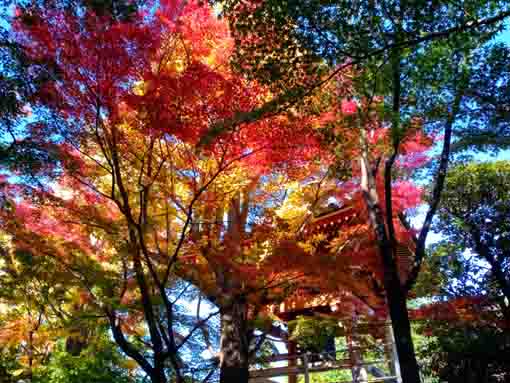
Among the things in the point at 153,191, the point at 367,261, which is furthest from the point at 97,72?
the point at 367,261

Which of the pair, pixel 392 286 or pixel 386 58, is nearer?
pixel 386 58

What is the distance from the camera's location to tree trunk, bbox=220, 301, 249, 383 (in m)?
7.50

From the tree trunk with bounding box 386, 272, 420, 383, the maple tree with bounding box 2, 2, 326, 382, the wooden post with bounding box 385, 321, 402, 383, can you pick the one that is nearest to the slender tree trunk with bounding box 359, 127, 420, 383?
the tree trunk with bounding box 386, 272, 420, 383

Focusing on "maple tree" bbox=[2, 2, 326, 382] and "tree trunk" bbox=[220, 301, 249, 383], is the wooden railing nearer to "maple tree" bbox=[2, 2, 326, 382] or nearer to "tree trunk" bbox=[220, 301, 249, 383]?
"maple tree" bbox=[2, 2, 326, 382]

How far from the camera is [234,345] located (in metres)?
7.80

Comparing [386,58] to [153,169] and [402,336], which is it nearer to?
[402,336]

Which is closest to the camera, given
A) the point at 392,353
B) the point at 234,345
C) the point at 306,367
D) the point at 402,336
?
the point at 402,336

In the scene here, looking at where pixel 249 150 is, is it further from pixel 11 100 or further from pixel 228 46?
pixel 11 100

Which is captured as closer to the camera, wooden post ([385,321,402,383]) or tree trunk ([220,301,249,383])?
tree trunk ([220,301,249,383])

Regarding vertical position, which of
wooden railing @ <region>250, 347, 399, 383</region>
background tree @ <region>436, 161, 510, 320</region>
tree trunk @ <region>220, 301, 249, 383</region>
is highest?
background tree @ <region>436, 161, 510, 320</region>

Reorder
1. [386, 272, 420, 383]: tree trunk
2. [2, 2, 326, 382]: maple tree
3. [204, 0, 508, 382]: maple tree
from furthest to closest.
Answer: [2, 2, 326, 382]: maple tree, [386, 272, 420, 383]: tree trunk, [204, 0, 508, 382]: maple tree

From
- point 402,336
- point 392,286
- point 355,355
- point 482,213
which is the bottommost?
point 355,355

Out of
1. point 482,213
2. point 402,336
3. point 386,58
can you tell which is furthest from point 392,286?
point 482,213

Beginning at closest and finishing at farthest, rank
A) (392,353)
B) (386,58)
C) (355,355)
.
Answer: (386,58) → (392,353) → (355,355)
